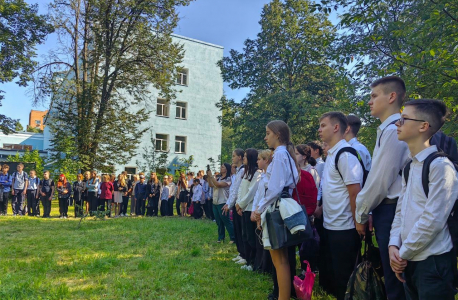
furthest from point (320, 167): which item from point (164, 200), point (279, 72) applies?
point (279, 72)

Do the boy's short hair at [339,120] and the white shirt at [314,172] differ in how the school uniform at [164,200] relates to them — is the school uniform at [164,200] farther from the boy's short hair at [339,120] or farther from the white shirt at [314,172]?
the boy's short hair at [339,120]

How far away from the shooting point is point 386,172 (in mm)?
2773

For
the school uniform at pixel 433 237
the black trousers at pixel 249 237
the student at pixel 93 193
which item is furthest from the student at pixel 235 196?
the student at pixel 93 193

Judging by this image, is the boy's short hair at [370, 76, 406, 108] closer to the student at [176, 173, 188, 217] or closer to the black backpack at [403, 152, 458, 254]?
the black backpack at [403, 152, 458, 254]

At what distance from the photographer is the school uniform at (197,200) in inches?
592

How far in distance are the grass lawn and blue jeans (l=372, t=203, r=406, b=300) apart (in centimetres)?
181

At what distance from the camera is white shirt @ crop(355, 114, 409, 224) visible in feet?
9.14

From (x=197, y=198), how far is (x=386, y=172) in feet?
41.6

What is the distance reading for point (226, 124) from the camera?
77.4 ft

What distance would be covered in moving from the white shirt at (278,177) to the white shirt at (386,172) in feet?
3.42


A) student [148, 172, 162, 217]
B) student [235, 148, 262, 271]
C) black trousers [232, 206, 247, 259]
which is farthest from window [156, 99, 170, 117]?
student [235, 148, 262, 271]

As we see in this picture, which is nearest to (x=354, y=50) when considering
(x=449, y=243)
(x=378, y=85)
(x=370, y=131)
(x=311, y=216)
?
(x=370, y=131)

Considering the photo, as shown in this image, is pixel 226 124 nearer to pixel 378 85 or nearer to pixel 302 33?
pixel 302 33

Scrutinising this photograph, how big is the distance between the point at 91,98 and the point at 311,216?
18.8m
